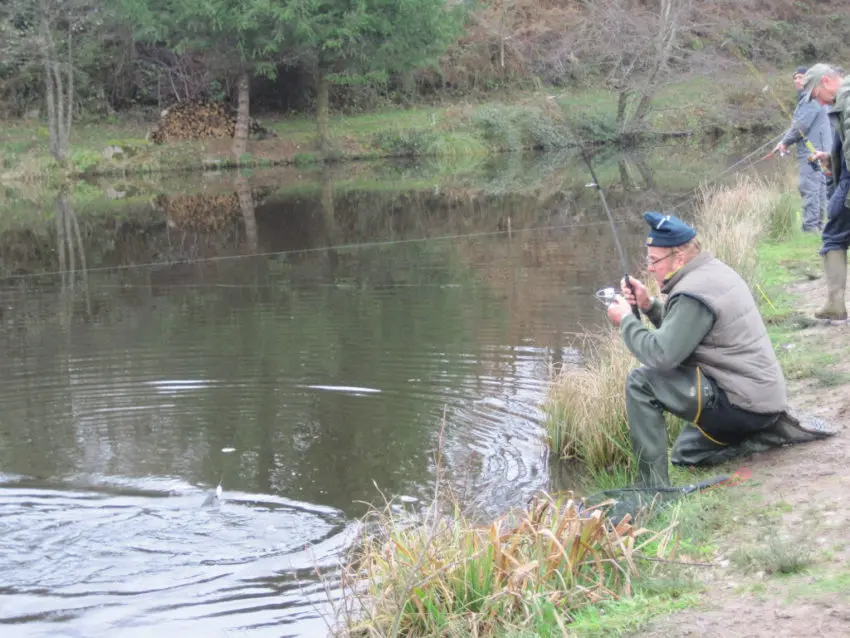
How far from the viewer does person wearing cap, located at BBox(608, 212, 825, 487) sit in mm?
4789

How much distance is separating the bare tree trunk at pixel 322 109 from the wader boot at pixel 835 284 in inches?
1048

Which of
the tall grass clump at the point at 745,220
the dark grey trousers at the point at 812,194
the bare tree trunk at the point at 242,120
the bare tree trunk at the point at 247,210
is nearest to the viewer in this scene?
the tall grass clump at the point at 745,220

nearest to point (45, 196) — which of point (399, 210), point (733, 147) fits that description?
point (399, 210)

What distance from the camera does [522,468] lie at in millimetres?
6438

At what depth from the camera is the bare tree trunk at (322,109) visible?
32906 millimetres

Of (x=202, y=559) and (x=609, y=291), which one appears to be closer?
(x=202, y=559)

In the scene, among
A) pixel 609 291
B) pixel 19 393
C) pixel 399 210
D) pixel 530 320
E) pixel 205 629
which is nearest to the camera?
pixel 205 629

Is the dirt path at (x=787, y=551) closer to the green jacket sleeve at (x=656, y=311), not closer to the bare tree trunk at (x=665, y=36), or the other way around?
the green jacket sleeve at (x=656, y=311)

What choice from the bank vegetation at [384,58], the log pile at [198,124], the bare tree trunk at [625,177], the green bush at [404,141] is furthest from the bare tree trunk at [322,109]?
the bare tree trunk at [625,177]

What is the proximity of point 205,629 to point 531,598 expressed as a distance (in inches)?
60.5

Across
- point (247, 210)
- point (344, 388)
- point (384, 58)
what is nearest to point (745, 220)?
point (344, 388)

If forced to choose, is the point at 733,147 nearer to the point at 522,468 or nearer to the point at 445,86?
the point at 445,86

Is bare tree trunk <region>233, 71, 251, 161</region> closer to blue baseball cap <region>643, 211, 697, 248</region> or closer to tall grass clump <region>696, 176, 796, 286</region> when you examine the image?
tall grass clump <region>696, 176, 796, 286</region>

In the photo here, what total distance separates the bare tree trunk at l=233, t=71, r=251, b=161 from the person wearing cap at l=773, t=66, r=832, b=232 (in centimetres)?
2293
